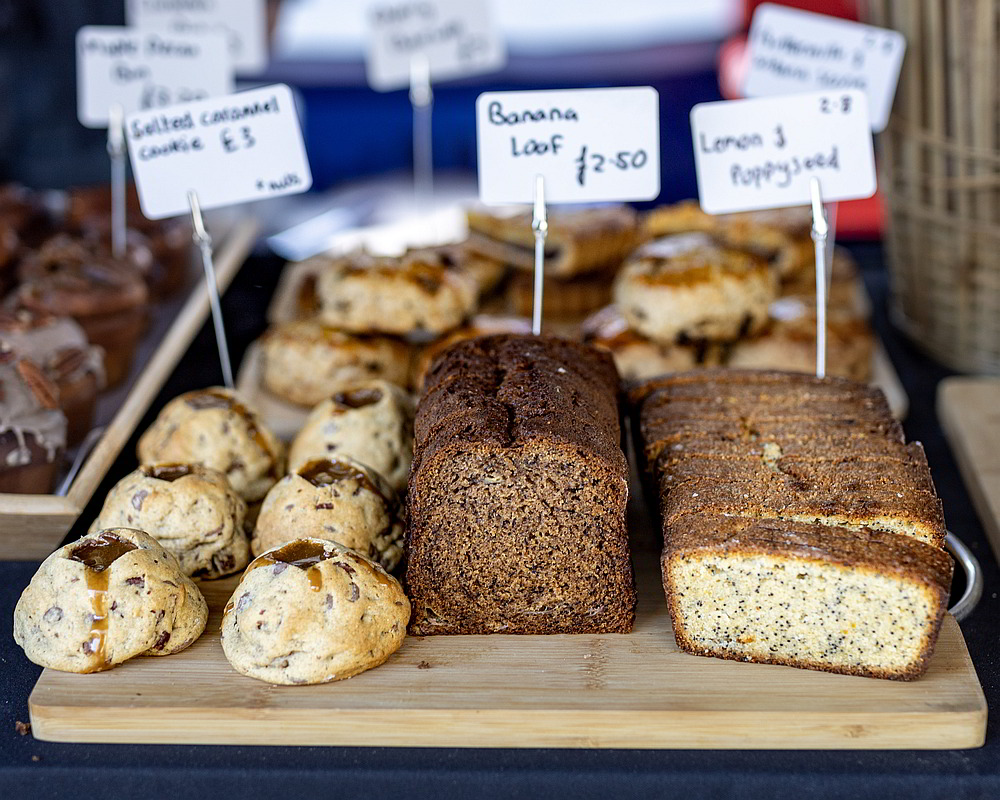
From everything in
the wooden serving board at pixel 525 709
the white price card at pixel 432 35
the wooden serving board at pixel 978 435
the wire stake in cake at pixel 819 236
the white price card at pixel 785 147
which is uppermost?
the white price card at pixel 432 35

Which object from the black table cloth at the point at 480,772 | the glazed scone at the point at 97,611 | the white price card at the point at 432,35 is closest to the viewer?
the black table cloth at the point at 480,772

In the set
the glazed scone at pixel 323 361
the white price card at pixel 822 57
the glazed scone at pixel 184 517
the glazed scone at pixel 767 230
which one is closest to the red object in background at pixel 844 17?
the glazed scone at pixel 767 230

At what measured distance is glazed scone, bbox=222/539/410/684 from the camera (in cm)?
182

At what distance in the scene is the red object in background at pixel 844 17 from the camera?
17.6 feet

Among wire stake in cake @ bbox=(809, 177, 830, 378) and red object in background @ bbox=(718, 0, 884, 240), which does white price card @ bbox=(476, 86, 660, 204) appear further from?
red object in background @ bbox=(718, 0, 884, 240)

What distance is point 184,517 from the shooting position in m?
2.14

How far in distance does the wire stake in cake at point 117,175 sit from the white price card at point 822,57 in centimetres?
185

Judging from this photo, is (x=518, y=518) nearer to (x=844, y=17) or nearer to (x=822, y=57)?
(x=822, y=57)

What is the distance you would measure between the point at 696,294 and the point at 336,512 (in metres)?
1.24

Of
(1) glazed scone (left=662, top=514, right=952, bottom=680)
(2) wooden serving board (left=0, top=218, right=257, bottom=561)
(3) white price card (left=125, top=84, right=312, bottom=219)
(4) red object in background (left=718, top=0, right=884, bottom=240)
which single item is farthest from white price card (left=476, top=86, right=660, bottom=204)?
(4) red object in background (left=718, top=0, right=884, bottom=240)

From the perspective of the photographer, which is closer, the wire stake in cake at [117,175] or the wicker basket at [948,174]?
the wicker basket at [948,174]

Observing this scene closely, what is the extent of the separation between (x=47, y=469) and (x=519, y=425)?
1.10m

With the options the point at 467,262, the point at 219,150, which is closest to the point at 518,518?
the point at 219,150

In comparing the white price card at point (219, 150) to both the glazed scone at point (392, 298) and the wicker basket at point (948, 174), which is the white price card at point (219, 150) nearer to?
the glazed scone at point (392, 298)
